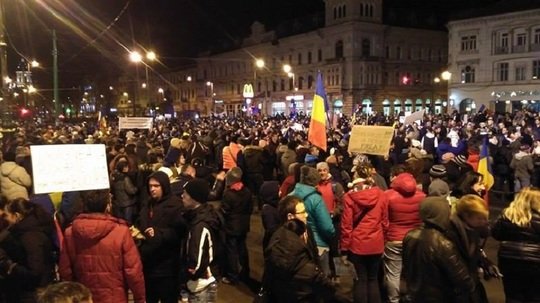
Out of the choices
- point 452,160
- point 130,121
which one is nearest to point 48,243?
point 452,160

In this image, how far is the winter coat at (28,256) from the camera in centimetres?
443

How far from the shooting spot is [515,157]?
41.7 feet

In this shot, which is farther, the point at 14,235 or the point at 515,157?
the point at 515,157

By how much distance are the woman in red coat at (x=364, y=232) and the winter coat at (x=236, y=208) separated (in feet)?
5.68

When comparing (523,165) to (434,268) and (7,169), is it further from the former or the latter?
(7,169)

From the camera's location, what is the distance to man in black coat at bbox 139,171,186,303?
496 cm

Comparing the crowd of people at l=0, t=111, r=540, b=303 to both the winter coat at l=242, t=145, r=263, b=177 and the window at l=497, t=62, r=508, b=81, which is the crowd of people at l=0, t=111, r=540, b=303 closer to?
the winter coat at l=242, t=145, r=263, b=177

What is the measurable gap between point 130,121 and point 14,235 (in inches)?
579

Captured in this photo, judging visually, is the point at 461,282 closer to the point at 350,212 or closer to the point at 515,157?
the point at 350,212

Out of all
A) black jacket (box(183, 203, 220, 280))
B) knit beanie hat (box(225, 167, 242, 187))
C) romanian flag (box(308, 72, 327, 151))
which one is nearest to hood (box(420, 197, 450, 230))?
black jacket (box(183, 203, 220, 280))

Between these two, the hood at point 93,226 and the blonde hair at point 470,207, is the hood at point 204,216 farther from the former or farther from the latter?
the blonde hair at point 470,207

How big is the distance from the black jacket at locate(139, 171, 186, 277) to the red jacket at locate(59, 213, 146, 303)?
2.10ft

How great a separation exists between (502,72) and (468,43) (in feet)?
15.2

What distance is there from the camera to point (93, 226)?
13.6 feet
